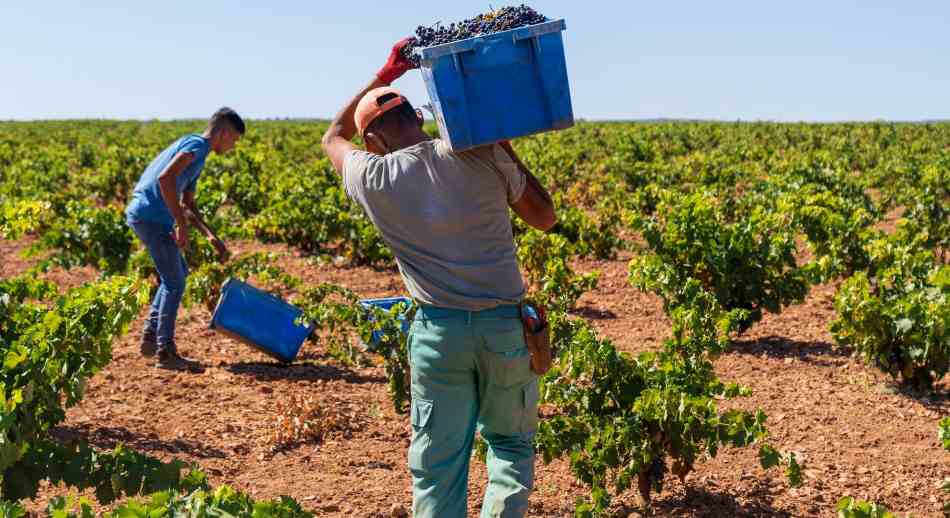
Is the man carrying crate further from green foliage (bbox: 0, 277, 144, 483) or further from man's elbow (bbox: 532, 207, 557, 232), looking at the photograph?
green foliage (bbox: 0, 277, 144, 483)

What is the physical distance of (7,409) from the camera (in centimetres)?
361

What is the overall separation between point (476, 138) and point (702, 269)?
207 inches

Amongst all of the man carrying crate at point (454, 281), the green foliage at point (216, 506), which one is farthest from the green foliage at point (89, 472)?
the man carrying crate at point (454, 281)

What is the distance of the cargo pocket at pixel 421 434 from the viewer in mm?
3447

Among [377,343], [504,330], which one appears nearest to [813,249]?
[377,343]

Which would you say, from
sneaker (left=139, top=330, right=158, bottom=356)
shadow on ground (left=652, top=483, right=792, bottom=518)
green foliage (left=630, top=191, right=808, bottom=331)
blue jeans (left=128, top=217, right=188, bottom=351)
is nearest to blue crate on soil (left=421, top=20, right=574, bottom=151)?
shadow on ground (left=652, top=483, right=792, bottom=518)

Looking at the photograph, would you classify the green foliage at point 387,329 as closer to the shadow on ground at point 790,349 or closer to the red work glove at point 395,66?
the red work glove at point 395,66

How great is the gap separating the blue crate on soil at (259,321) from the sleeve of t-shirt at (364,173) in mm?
3486

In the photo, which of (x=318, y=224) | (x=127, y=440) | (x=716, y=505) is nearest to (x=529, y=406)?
(x=716, y=505)

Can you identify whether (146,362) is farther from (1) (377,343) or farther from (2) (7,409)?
(2) (7,409)

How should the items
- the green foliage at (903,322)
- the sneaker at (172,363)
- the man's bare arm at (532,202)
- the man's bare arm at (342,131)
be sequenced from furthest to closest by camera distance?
1. the sneaker at (172,363)
2. the green foliage at (903,322)
3. the man's bare arm at (342,131)
4. the man's bare arm at (532,202)

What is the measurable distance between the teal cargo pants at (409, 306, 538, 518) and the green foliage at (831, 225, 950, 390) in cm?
360

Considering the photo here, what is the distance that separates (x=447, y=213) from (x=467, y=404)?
68 cm

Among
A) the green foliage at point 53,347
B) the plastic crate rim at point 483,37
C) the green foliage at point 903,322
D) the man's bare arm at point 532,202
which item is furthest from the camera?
the green foliage at point 903,322
